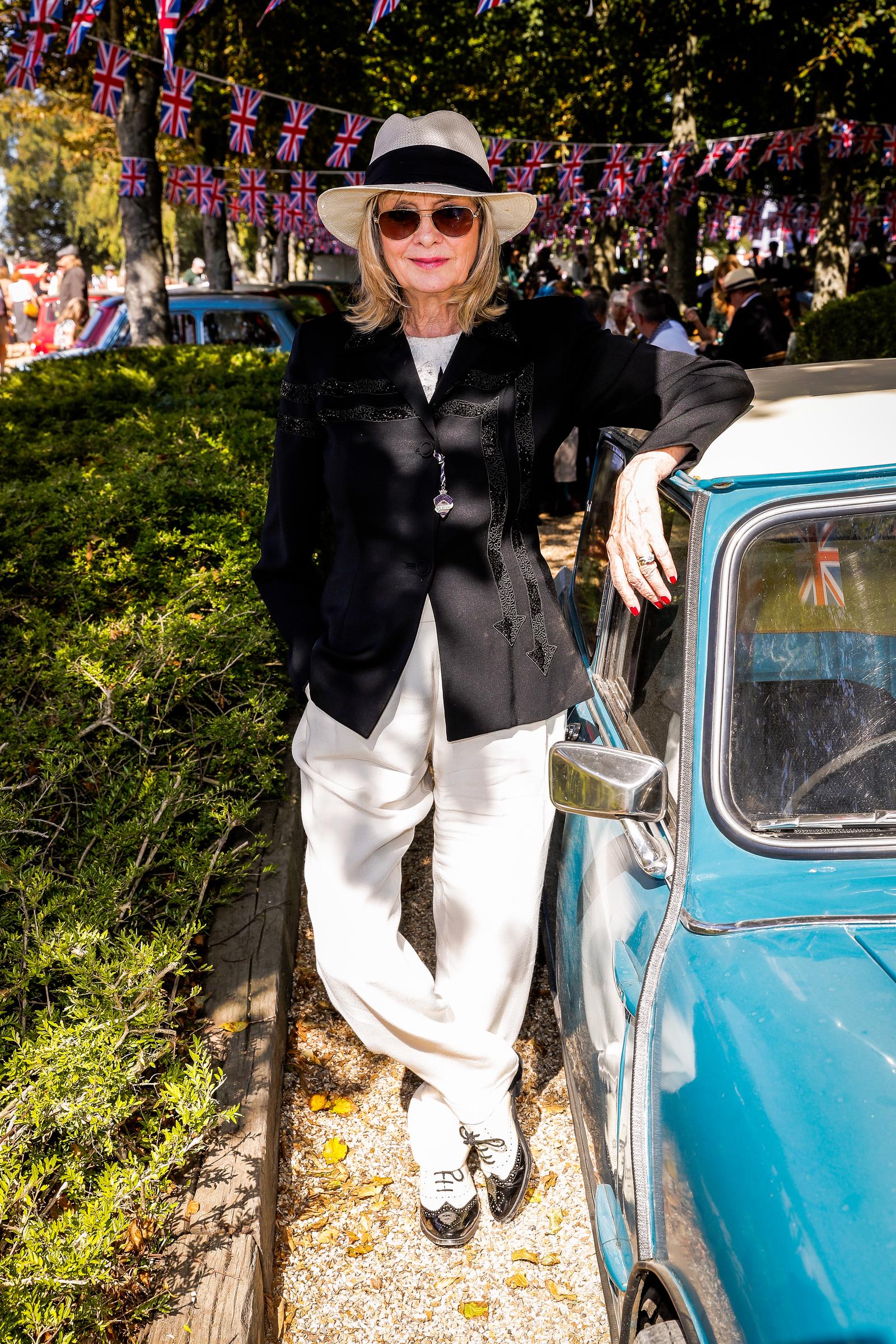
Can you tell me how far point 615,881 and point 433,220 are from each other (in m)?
1.40

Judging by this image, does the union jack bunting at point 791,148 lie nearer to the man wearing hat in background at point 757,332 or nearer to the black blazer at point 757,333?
the man wearing hat in background at point 757,332

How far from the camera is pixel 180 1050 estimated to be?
2.87 metres

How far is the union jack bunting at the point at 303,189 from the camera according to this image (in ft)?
49.0

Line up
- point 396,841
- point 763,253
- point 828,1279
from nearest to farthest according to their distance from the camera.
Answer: point 828,1279
point 396,841
point 763,253

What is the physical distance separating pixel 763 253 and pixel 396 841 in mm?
48776

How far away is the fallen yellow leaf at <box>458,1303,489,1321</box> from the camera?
2434 mm

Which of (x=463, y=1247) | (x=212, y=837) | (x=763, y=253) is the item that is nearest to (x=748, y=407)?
(x=463, y=1247)

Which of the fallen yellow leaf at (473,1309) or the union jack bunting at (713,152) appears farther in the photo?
the union jack bunting at (713,152)

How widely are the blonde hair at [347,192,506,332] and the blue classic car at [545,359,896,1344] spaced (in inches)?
22.6

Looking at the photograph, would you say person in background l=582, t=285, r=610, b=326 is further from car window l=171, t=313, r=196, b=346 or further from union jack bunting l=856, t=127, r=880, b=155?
union jack bunting l=856, t=127, r=880, b=155

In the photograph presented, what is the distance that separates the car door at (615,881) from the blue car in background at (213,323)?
919 cm

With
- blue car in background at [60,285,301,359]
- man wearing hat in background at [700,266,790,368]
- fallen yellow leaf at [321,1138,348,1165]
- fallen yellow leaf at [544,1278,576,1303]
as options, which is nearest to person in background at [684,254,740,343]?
man wearing hat in background at [700,266,790,368]

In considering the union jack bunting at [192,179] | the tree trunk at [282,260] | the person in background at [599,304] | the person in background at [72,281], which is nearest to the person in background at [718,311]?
the person in background at [599,304]

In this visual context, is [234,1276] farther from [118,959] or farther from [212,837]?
[212,837]
